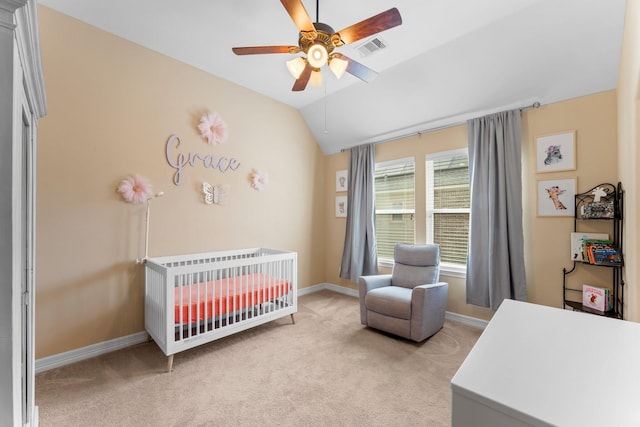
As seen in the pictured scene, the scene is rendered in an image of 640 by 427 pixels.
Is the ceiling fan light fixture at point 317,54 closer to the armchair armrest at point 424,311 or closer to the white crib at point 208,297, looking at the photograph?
the white crib at point 208,297

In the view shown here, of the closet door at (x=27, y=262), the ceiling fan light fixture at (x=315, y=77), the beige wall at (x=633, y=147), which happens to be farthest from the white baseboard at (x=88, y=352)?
the beige wall at (x=633, y=147)

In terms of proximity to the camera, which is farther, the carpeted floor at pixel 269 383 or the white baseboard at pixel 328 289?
the white baseboard at pixel 328 289

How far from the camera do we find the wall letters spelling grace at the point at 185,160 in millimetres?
2805

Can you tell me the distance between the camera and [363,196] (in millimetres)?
3914

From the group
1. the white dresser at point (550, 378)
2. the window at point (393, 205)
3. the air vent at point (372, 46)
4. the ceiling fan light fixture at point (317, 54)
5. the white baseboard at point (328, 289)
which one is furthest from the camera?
the white baseboard at point (328, 289)

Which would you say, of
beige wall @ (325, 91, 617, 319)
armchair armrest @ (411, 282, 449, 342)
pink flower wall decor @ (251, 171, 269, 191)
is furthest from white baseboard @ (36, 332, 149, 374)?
beige wall @ (325, 91, 617, 319)

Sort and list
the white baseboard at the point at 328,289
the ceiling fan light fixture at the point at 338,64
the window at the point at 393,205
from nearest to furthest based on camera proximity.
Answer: the ceiling fan light fixture at the point at 338,64 → the window at the point at 393,205 → the white baseboard at the point at 328,289

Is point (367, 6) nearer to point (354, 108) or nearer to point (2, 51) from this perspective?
point (354, 108)

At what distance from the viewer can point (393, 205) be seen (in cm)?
384

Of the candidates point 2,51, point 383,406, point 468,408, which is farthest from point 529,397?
point 2,51

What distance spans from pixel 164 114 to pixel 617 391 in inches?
134

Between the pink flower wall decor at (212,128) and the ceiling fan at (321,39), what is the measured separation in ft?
4.26

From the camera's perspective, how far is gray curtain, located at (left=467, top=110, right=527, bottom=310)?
105 inches

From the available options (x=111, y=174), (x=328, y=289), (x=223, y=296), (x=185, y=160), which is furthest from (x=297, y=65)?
(x=328, y=289)
